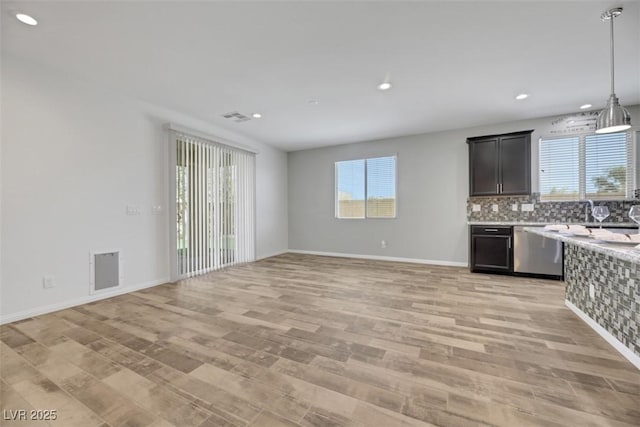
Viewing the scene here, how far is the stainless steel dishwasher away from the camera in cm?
416

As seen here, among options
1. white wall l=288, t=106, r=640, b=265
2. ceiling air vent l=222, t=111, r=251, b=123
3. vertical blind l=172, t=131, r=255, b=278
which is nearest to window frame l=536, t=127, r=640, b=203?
white wall l=288, t=106, r=640, b=265

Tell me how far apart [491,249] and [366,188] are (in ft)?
9.07

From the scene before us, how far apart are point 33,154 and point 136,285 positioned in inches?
76.9

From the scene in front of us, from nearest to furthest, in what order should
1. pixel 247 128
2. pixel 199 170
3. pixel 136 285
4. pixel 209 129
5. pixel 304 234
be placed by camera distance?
pixel 136 285 → pixel 199 170 → pixel 209 129 → pixel 247 128 → pixel 304 234

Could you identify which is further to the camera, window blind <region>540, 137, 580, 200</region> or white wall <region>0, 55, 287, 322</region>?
window blind <region>540, 137, 580, 200</region>

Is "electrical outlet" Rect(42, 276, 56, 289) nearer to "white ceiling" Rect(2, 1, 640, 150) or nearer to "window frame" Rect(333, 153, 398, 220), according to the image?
"white ceiling" Rect(2, 1, 640, 150)

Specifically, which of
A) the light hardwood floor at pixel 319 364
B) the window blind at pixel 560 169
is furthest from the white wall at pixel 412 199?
the light hardwood floor at pixel 319 364

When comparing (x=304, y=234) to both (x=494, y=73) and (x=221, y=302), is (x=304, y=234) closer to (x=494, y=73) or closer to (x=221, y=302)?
(x=221, y=302)

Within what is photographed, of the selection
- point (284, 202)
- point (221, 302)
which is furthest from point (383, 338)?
point (284, 202)

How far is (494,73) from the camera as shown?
121 inches

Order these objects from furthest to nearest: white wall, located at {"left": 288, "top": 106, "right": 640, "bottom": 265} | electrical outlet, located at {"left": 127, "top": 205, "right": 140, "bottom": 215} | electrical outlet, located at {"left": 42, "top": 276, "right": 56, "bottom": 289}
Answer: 1. white wall, located at {"left": 288, "top": 106, "right": 640, "bottom": 265}
2. electrical outlet, located at {"left": 127, "top": 205, "right": 140, "bottom": 215}
3. electrical outlet, located at {"left": 42, "top": 276, "right": 56, "bottom": 289}

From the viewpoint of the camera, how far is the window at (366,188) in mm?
5906

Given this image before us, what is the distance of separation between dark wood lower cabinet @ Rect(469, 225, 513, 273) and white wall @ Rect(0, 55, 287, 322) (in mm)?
5240

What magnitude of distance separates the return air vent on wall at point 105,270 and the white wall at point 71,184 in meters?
0.07
